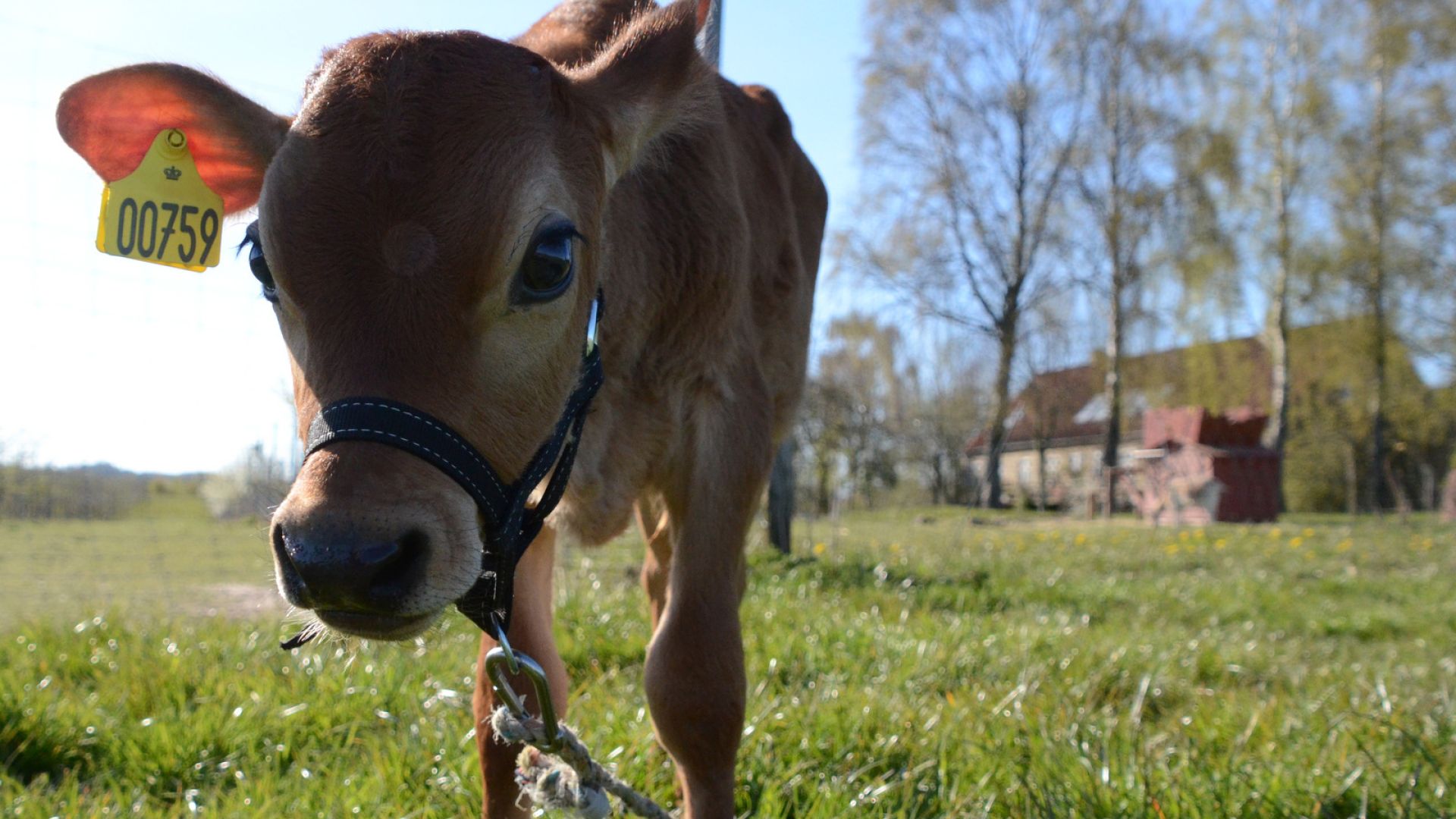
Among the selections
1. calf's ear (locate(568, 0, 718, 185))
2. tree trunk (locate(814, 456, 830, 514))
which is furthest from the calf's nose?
tree trunk (locate(814, 456, 830, 514))

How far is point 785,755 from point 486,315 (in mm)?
1770

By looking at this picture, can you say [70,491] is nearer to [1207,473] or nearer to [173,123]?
[173,123]

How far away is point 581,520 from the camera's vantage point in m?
2.56

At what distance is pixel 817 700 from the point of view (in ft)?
10.7

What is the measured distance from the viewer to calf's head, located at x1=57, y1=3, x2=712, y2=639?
1390 mm

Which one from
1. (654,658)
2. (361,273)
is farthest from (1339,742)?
(361,273)

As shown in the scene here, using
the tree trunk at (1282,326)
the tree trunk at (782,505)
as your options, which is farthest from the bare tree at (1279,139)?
the tree trunk at (782,505)

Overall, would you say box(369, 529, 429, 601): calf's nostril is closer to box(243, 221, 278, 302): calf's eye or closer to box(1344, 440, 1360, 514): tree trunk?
box(243, 221, 278, 302): calf's eye

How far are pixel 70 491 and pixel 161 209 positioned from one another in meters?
4.68

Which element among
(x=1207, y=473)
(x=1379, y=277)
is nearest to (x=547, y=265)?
(x=1207, y=473)

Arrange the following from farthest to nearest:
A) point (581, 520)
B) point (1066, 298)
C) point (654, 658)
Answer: point (1066, 298) < point (581, 520) < point (654, 658)

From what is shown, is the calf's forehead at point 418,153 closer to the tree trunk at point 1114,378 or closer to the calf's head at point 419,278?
the calf's head at point 419,278

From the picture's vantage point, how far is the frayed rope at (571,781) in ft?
6.17

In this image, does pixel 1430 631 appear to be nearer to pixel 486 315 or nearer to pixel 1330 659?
pixel 1330 659
